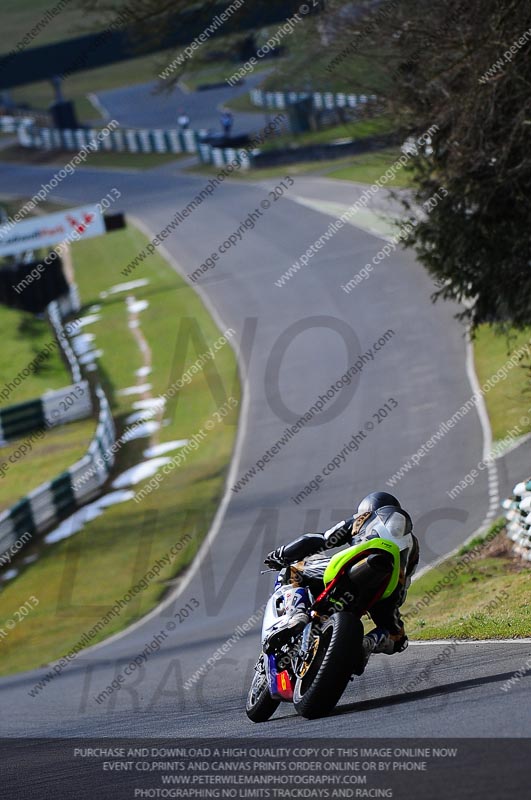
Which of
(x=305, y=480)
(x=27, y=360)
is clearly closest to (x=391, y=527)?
(x=305, y=480)

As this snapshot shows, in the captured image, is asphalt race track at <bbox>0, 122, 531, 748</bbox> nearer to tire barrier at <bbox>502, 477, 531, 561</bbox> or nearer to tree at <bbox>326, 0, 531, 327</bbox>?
tire barrier at <bbox>502, 477, 531, 561</bbox>

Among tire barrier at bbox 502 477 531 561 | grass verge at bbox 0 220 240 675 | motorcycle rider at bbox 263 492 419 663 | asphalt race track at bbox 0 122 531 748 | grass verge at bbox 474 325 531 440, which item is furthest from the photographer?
grass verge at bbox 474 325 531 440

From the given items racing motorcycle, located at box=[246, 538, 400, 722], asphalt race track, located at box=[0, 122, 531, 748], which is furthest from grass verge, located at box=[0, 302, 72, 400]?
racing motorcycle, located at box=[246, 538, 400, 722]

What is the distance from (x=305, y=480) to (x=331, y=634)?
13.4 metres

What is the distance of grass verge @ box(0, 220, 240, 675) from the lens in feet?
56.3

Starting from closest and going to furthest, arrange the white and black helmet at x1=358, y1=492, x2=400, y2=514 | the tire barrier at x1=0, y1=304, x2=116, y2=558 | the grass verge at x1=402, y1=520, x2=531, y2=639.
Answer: the white and black helmet at x1=358, y1=492, x2=400, y2=514 → the grass verge at x1=402, y1=520, x2=531, y2=639 → the tire barrier at x1=0, y1=304, x2=116, y2=558

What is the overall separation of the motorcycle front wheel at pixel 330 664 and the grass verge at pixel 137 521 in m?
9.51

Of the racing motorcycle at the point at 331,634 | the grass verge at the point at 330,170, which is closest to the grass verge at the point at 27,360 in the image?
the grass verge at the point at 330,170

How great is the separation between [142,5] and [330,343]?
1065 cm

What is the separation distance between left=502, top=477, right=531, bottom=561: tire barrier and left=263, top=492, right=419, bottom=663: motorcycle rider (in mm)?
5570

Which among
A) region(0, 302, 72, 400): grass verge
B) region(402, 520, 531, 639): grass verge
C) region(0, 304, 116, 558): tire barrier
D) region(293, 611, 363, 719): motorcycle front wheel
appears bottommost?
region(0, 302, 72, 400): grass verge

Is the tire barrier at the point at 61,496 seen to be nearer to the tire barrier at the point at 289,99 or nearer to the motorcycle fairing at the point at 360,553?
the motorcycle fairing at the point at 360,553

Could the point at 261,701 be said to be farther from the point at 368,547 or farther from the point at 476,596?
the point at 476,596
